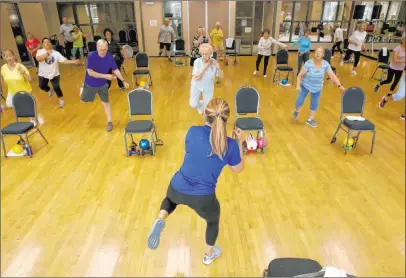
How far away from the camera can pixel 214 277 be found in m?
2.32

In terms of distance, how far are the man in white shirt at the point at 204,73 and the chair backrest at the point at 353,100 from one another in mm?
1849

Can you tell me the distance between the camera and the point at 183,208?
305 centimetres

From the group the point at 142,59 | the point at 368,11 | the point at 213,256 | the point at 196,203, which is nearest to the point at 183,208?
the point at 213,256

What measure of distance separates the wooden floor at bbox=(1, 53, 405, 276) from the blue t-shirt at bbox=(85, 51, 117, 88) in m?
0.88

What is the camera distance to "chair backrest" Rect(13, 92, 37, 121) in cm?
411

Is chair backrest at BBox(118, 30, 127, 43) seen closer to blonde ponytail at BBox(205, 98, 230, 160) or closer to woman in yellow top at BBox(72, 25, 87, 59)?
woman in yellow top at BBox(72, 25, 87, 59)

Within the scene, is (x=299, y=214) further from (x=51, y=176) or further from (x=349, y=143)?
(x=51, y=176)

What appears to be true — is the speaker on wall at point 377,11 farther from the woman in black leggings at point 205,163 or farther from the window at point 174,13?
the woman in black leggings at point 205,163

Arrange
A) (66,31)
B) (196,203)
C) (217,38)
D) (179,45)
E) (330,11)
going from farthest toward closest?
(330,11), (66,31), (179,45), (217,38), (196,203)

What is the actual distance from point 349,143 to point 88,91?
3.94m

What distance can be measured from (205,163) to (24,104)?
3581 mm

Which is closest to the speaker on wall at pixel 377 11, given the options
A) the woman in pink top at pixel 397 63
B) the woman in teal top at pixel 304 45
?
the woman in teal top at pixel 304 45

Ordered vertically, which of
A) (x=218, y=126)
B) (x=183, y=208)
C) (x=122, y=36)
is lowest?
(x=183, y=208)

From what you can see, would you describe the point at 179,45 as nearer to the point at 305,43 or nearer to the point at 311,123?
the point at 305,43
